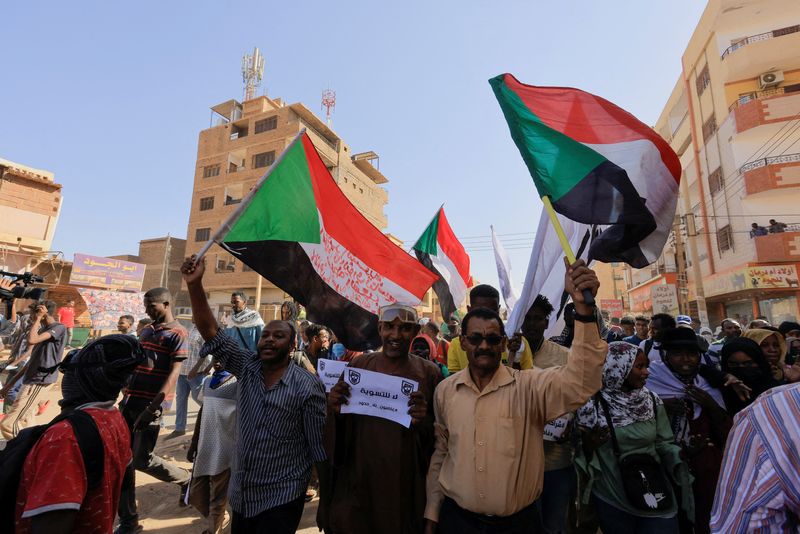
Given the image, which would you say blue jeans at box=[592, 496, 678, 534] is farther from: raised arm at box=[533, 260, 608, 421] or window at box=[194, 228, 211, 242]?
window at box=[194, 228, 211, 242]

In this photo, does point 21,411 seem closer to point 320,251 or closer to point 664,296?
point 320,251

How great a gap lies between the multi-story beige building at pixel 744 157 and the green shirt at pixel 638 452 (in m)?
19.8

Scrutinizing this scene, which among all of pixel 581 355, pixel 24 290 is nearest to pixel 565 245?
pixel 581 355

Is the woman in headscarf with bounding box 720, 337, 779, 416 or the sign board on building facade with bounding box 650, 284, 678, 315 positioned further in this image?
the sign board on building facade with bounding box 650, 284, 678, 315

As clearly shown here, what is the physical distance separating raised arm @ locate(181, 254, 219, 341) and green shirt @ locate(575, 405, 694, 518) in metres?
2.78

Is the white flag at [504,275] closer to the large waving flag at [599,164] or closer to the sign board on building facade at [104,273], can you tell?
the large waving flag at [599,164]

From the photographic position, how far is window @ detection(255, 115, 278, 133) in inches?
1407

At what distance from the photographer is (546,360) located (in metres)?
3.45

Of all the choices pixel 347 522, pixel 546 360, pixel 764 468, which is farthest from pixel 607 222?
pixel 347 522

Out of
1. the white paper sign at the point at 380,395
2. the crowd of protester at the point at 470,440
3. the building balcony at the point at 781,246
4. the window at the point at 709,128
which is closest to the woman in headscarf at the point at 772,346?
the crowd of protester at the point at 470,440

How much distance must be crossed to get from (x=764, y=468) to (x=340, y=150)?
39.7 metres

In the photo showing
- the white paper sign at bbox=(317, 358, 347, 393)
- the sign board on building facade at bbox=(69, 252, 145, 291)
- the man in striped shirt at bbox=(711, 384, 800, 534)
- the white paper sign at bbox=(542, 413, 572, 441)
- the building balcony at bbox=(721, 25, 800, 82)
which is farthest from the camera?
the sign board on building facade at bbox=(69, 252, 145, 291)

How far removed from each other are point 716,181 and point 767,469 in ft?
94.1

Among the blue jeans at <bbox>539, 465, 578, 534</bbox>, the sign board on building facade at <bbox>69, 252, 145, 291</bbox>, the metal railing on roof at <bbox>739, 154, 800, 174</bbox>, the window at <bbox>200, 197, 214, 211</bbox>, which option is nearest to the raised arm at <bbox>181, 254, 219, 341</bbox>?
the blue jeans at <bbox>539, 465, 578, 534</bbox>
